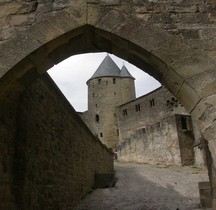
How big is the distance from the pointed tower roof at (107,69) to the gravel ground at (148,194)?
2755 cm

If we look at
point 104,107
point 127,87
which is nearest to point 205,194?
point 104,107

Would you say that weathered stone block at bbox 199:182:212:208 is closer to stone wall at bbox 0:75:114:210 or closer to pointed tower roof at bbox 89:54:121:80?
stone wall at bbox 0:75:114:210

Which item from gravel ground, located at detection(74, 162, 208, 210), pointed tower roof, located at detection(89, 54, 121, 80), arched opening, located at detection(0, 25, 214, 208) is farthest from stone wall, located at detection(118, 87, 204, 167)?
arched opening, located at detection(0, 25, 214, 208)

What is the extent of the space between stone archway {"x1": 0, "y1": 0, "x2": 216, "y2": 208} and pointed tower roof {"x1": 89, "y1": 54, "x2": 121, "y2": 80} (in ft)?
126

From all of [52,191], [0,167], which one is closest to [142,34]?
[0,167]

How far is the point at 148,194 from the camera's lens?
417 inches

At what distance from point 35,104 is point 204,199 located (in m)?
4.11

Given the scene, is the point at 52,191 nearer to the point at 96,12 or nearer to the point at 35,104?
the point at 35,104

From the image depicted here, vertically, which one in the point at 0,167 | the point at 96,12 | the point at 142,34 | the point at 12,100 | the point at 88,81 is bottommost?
the point at 0,167

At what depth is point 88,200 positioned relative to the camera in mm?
9414

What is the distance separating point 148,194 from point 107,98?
29732 mm

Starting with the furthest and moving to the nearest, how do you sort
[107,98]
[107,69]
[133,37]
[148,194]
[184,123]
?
[107,69]
[107,98]
[184,123]
[148,194]
[133,37]

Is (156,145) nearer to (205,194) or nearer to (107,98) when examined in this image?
(205,194)

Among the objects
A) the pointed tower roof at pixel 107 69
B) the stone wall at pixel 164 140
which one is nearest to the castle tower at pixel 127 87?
the pointed tower roof at pixel 107 69
